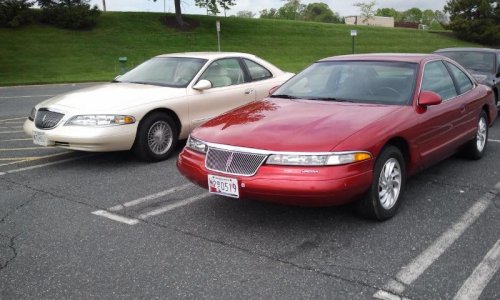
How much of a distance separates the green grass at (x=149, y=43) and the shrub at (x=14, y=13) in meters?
0.53

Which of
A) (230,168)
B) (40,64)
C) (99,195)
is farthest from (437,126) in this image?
(40,64)

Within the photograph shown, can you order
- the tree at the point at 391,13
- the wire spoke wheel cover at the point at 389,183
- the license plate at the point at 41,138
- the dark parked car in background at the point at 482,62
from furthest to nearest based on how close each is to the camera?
the tree at the point at 391,13, the dark parked car in background at the point at 482,62, the license plate at the point at 41,138, the wire spoke wheel cover at the point at 389,183

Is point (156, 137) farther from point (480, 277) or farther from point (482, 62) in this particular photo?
point (482, 62)

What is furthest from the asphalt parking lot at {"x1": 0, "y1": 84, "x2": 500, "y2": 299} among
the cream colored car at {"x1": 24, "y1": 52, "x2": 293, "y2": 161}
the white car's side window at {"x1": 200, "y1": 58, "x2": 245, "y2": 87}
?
the white car's side window at {"x1": 200, "y1": 58, "x2": 245, "y2": 87}

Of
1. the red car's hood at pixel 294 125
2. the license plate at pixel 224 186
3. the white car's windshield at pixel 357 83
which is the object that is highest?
the white car's windshield at pixel 357 83

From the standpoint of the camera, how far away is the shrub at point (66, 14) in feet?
105

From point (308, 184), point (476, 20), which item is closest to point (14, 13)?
point (308, 184)

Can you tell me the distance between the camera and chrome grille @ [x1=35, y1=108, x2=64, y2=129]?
6111 millimetres

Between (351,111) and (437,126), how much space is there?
1065 millimetres

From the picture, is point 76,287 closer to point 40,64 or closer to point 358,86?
point 358,86

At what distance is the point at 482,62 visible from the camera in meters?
9.77

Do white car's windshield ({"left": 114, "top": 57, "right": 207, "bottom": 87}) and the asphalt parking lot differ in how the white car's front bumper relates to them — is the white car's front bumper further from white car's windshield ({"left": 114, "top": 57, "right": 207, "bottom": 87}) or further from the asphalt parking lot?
white car's windshield ({"left": 114, "top": 57, "right": 207, "bottom": 87})

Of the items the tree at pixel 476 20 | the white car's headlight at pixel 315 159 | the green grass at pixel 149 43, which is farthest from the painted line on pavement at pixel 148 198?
the tree at pixel 476 20

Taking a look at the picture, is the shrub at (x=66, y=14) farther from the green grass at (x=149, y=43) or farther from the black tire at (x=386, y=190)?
the black tire at (x=386, y=190)
